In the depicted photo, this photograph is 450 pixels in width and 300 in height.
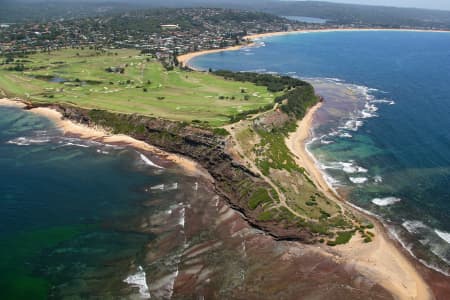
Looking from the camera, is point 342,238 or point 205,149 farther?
point 205,149

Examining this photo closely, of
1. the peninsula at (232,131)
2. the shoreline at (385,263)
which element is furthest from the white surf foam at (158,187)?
the shoreline at (385,263)

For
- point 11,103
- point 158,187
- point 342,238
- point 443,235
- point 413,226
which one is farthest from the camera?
point 11,103

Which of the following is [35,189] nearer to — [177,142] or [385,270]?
[177,142]

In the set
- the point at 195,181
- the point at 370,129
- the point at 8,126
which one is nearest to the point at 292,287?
the point at 195,181

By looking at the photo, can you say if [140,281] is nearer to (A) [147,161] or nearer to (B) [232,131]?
(A) [147,161]

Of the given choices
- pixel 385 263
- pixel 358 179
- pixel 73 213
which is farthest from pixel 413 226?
pixel 73 213

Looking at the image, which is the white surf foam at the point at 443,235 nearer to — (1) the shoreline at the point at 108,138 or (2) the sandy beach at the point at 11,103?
(1) the shoreline at the point at 108,138
